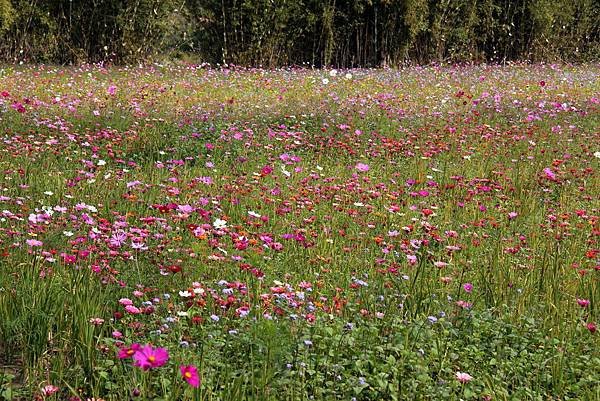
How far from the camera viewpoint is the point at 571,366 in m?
2.56

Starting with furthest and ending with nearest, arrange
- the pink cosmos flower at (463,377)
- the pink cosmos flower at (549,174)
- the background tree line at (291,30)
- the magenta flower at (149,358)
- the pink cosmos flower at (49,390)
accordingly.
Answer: the background tree line at (291,30) < the pink cosmos flower at (549,174) < the pink cosmos flower at (463,377) < the pink cosmos flower at (49,390) < the magenta flower at (149,358)

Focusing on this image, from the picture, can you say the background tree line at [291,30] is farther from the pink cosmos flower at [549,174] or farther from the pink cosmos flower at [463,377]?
the pink cosmos flower at [463,377]

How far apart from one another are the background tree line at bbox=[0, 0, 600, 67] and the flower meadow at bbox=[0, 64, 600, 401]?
869 centimetres

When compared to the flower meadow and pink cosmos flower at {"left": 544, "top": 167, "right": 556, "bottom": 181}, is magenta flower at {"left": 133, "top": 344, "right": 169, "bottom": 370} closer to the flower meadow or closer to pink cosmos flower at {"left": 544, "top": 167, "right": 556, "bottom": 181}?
the flower meadow

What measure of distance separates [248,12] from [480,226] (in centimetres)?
1253

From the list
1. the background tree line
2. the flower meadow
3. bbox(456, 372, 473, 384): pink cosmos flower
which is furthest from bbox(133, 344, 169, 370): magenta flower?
the background tree line

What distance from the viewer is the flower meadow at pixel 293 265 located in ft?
7.67

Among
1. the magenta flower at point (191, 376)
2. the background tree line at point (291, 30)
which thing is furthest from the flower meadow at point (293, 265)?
the background tree line at point (291, 30)

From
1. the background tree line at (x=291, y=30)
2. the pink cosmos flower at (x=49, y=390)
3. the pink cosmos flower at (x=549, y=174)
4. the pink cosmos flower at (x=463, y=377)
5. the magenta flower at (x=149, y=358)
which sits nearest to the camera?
the magenta flower at (x=149, y=358)

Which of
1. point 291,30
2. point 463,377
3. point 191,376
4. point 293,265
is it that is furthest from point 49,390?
point 291,30

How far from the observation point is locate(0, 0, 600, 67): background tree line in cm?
1511

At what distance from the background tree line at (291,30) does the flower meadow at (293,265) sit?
869 centimetres

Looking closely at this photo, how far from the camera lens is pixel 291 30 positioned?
16516mm

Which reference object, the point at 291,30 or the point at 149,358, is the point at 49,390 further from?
the point at 291,30
